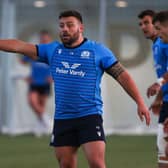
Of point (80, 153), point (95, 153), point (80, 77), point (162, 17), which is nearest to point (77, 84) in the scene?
point (80, 77)

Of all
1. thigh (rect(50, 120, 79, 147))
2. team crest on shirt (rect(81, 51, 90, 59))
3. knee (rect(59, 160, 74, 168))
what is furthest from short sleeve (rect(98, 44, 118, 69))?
knee (rect(59, 160, 74, 168))

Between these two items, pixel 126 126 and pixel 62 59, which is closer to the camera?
pixel 62 59

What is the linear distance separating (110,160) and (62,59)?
4.53 m

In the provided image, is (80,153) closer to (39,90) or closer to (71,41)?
(39,90)

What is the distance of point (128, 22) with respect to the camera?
60.4ft

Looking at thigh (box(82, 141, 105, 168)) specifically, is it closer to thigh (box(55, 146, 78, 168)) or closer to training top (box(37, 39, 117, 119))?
thigh (box(55, 146, 78, 168))

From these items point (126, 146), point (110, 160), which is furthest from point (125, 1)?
point (110, 160)

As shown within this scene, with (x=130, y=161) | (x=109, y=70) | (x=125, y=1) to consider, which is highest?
(x=125, y=1)

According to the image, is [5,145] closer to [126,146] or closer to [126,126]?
[126,146]

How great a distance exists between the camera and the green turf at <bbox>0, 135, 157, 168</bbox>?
41.4 ft

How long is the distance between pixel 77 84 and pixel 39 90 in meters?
9.42

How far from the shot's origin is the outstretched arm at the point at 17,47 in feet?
29.1

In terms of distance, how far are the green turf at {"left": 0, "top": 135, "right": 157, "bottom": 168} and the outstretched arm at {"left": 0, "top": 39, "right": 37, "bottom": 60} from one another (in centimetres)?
370

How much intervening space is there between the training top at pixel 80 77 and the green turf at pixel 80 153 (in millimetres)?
3638
